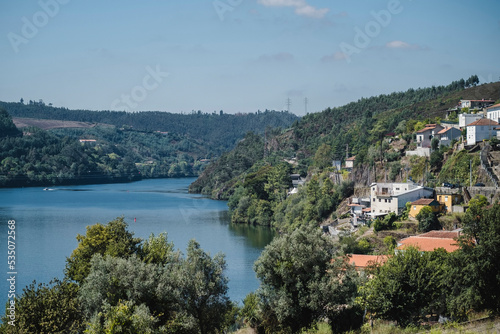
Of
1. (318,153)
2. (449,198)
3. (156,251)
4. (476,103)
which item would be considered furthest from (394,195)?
(318,153)

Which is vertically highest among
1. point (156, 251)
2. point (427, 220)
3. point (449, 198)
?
point (449, 198)

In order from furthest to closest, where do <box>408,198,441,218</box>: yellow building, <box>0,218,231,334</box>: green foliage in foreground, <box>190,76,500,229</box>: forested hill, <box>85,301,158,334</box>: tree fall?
<box>190,76,500,229</box>: forested hill < <box>408,198,441,218</box>: yellow building < <box>0,218,231,334</box>: green foliage in foreground < <box>85,301,158,334</box>: tree

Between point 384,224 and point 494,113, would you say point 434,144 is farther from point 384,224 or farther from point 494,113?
point 384,224

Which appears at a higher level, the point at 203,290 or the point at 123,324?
the point at 123,324

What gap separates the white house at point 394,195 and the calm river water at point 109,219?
8.13m

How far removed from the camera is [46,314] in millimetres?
16547

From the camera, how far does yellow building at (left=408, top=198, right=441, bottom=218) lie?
A: 34.4 metres

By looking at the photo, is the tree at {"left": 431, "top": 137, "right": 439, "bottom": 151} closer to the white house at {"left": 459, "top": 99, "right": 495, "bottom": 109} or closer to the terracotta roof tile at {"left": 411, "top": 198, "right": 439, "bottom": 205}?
the terracotta roof tile at {"left": 411, "top": 198, "right": 439, "bottom": 205}

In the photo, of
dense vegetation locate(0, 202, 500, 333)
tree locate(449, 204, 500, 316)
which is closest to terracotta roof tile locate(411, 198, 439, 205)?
dense vegetation locate(0, 202, 500, 333)

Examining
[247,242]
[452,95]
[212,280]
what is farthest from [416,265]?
[452,95]

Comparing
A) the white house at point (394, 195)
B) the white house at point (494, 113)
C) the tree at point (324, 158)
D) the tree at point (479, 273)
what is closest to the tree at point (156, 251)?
the tree at point (479, 273)

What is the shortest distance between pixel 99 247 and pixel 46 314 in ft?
21.3

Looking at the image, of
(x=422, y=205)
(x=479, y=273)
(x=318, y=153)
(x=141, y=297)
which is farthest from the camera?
(x=318, y=153)

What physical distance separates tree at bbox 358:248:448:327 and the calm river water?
1033 centimetres
